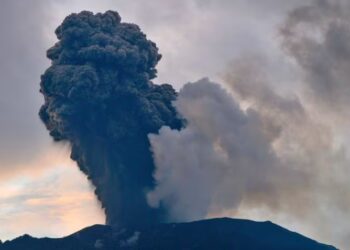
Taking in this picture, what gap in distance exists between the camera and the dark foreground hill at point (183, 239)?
327 ft

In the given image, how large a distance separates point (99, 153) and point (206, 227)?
1455 inches

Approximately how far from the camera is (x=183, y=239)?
105688 mm

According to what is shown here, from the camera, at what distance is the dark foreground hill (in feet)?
327

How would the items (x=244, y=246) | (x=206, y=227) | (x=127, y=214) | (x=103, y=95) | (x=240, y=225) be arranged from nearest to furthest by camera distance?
(x=103, y=95), (x=127, y=214), (x=244, y=246), (x=206, y=227), (x=240, y=225)

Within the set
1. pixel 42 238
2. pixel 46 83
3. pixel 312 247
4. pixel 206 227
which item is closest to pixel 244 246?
pixel 206 227

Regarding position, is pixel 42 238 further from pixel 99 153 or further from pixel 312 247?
pixel 312 247

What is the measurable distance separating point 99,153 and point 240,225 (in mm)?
47663

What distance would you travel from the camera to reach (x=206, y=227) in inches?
4491

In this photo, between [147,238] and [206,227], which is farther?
[206,227]

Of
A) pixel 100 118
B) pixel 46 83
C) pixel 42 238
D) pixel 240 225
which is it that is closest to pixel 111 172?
pixel 100 118

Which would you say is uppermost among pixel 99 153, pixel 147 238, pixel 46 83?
pixel 46 83

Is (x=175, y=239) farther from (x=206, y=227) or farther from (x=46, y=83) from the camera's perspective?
(x=46, y=83)

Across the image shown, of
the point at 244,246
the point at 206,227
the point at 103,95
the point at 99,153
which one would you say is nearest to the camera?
the point at 103,95

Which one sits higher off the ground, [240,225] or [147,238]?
[240,225]
